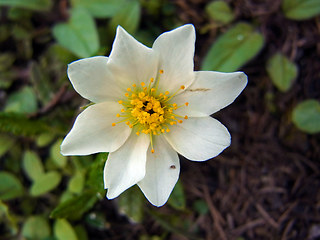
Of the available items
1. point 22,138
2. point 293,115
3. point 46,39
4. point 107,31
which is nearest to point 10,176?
point 22,138

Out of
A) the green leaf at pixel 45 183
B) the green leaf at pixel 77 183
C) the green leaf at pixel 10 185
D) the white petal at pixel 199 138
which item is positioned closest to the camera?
the white petal at pixel 199 138

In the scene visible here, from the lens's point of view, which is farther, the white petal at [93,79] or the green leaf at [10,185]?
the green leaf at [10,185]

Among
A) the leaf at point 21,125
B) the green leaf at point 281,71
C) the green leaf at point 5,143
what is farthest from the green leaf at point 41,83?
the green leaf at point 281,71

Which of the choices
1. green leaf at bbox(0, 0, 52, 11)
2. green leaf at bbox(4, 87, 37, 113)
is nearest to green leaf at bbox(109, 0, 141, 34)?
green leaf at bbox(0, 0, 52, 11)

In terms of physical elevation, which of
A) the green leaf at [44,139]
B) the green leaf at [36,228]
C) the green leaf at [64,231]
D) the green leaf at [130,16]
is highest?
the green leaf at [130,16]

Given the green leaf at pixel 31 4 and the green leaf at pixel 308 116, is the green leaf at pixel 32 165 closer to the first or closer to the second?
the green leaf at pixel 31 4

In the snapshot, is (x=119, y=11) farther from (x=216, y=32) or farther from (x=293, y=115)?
(x=293, y=115)
